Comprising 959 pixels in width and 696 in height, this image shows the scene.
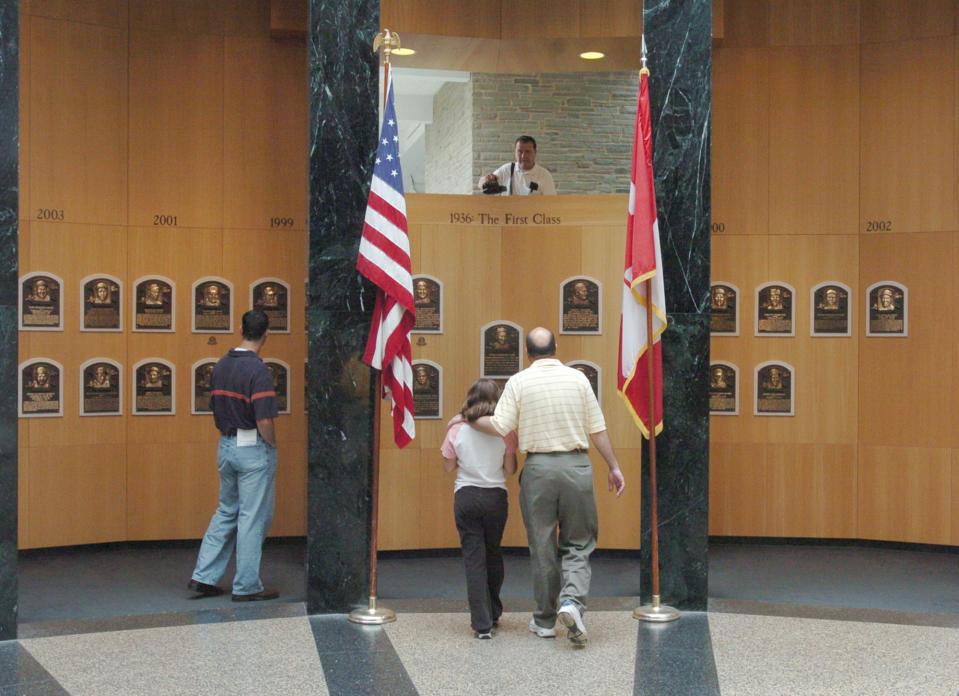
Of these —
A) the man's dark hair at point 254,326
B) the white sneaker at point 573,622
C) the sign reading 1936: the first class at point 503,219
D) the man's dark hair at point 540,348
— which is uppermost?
the sign reading 1936: the first class at point 503,219

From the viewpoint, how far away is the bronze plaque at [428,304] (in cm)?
926

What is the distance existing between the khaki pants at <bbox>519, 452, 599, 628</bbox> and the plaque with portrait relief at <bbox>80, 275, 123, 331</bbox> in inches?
183

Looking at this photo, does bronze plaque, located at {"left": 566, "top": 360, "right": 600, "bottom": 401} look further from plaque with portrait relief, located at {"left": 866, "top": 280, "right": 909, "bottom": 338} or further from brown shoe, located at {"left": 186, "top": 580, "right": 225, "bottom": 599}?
brown shoe, located at {"left": 186, "top": 580, "right": 225, "bottom": 599}

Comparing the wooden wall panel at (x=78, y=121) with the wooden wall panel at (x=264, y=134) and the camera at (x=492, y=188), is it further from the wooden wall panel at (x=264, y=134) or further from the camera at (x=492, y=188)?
the camera at (x=492, y=188)

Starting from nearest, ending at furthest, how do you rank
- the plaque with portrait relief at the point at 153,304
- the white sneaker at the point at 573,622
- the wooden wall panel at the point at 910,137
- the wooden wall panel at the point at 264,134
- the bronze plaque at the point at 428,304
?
the white sneaker at the point at 573,622 → the bronze plaque at the point at 428,304 → the plaque with portrait relief at the point at 153,304 → the wooden wall panel at the point at 910,137 → the wooden wall panel at the point at 264,134

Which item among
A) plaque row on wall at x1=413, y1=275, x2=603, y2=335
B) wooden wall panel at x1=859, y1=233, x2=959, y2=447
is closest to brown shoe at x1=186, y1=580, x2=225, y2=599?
plaque row on wall at x1=413, y1=275, x2=603, y2=335

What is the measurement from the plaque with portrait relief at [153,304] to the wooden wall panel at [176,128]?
0.54m

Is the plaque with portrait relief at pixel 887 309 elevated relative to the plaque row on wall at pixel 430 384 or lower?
elevated

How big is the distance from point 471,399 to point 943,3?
250 inches

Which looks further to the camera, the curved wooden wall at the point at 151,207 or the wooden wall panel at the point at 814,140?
the wooden wall panel at the point at 814,140

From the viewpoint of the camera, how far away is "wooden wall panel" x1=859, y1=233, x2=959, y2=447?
962 centimetres

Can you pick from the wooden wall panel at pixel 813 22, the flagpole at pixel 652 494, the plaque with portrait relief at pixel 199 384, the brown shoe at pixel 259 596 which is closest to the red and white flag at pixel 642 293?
the flagpole at pixel 652 494

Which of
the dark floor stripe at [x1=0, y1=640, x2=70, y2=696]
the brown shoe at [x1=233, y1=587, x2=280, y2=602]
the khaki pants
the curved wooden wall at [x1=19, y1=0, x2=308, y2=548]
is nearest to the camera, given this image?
the dark floor stripe at [x1=0, y1=640, x2=70, y2=696]

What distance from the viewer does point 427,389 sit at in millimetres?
9305
